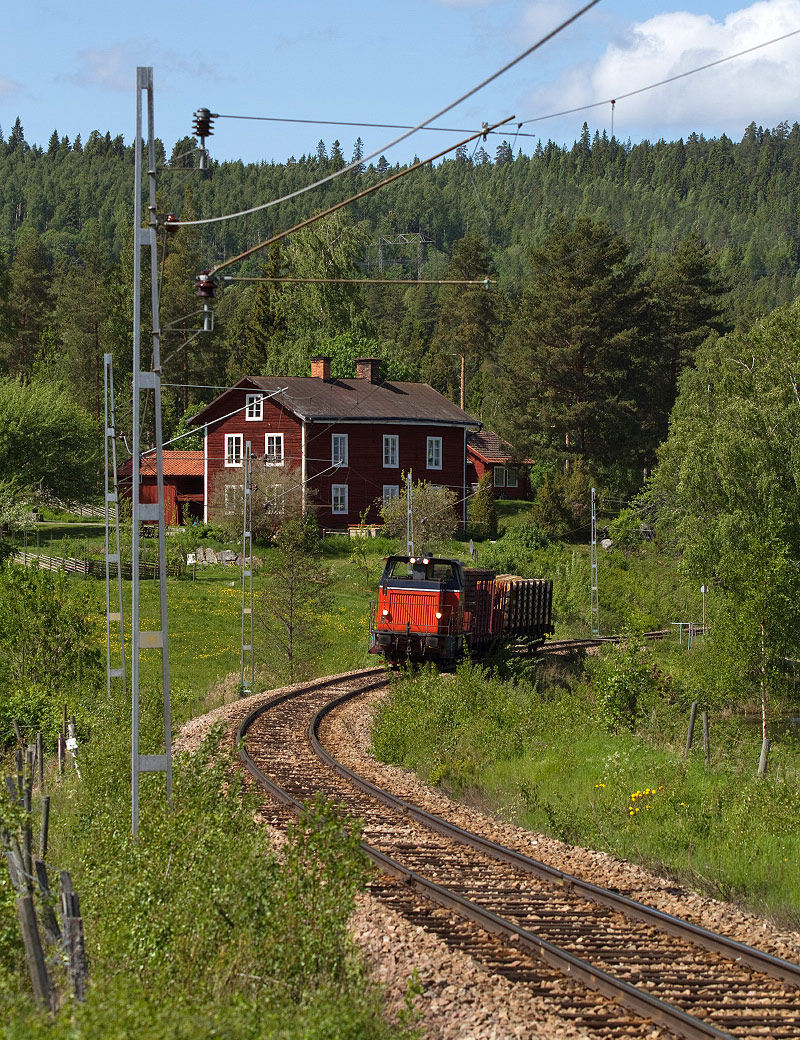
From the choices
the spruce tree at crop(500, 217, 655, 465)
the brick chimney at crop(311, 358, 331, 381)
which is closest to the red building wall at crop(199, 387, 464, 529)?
the brick chimney at crop(311, 358, 331, 381)

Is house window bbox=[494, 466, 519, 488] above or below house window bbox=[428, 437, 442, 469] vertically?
below

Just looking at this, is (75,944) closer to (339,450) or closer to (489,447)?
(339,450)

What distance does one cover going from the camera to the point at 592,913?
10812mm

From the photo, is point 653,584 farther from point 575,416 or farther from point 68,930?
point 68,930

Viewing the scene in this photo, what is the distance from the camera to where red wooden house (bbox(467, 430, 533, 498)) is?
3100 inches

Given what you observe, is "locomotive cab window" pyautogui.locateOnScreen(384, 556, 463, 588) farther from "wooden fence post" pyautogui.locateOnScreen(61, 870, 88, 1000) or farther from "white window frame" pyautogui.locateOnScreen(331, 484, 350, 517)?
"white window frame" pyautogui.locateOnScreen(331, 484, 350, 517)

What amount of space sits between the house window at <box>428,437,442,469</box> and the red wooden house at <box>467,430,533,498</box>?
430 inches

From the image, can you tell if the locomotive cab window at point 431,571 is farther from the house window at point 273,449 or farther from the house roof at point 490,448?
the house roof at point 490,448

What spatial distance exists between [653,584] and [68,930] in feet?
163

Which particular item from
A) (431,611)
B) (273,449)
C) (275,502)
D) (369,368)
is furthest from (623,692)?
(369,368)

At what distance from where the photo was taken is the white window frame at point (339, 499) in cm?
6241

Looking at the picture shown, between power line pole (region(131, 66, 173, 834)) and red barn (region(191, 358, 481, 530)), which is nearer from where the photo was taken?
power line pole (region(131, 66, 173, 834))

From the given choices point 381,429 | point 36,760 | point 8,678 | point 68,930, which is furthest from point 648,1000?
point 381,429

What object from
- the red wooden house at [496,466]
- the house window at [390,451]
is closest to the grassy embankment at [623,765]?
the house window at [390,451]
